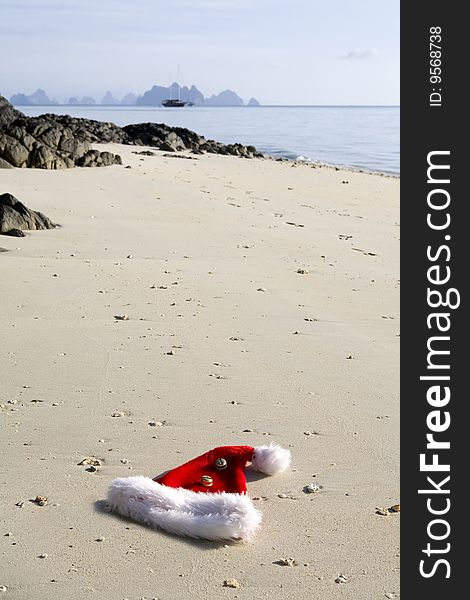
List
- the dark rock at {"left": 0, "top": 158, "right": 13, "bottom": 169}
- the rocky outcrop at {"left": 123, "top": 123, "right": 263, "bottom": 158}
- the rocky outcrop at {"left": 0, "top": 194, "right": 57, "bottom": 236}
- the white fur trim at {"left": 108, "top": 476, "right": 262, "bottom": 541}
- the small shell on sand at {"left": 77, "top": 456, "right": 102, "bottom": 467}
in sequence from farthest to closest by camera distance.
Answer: the rocky outcrop at {"left": 123, "top": 123, "right": 263, "bottom": 158}
the dark rock at {"left": 0, "top": 158, "right": 13, "bottom": 169}
the rocky outcrop at {"left": 0, "top": 194, "right": 57, "bottom": 236}
the small shell on sand at {"left": 77, "top": 456, "right": 102, "bottom": 467}
the white fur trim at {"left": 108, "top": 476, "right": 262, "bottom": 541}

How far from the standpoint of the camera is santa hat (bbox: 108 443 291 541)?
327 centimetres

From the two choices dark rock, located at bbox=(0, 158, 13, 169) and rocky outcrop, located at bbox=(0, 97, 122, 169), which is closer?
dark rock, located at bbox=(0, 158, 13, 169)

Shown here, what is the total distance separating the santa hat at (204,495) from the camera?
327 centimetres

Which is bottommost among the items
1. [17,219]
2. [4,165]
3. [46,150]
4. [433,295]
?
[433,295]

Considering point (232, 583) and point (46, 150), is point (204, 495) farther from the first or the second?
point (46, 150)

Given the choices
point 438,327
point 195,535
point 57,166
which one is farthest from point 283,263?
point 57,166

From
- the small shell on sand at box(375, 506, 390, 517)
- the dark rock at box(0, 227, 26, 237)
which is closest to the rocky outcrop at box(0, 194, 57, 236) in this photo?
the dark rock at box(0, 227, 26, 237)

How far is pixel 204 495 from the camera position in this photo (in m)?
3.46

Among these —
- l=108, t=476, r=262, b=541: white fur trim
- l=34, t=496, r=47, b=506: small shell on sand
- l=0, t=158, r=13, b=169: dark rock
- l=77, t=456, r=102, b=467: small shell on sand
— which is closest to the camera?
l=108, t=476, r=262, b=541: white fur trim

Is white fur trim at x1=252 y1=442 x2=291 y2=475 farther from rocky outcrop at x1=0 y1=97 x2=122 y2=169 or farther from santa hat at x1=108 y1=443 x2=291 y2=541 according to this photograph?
rocky outcrop at x1=0 y1=97 x2=122 y2=169

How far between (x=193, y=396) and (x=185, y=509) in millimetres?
1370

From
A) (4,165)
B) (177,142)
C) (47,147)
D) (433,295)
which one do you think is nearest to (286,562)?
(433,295)

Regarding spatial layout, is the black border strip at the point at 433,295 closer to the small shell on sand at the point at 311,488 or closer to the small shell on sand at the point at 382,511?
the small shell on sand at the point at 382,511

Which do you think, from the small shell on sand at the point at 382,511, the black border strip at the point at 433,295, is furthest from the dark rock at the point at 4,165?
the small shell on sand at the point at 382,511
